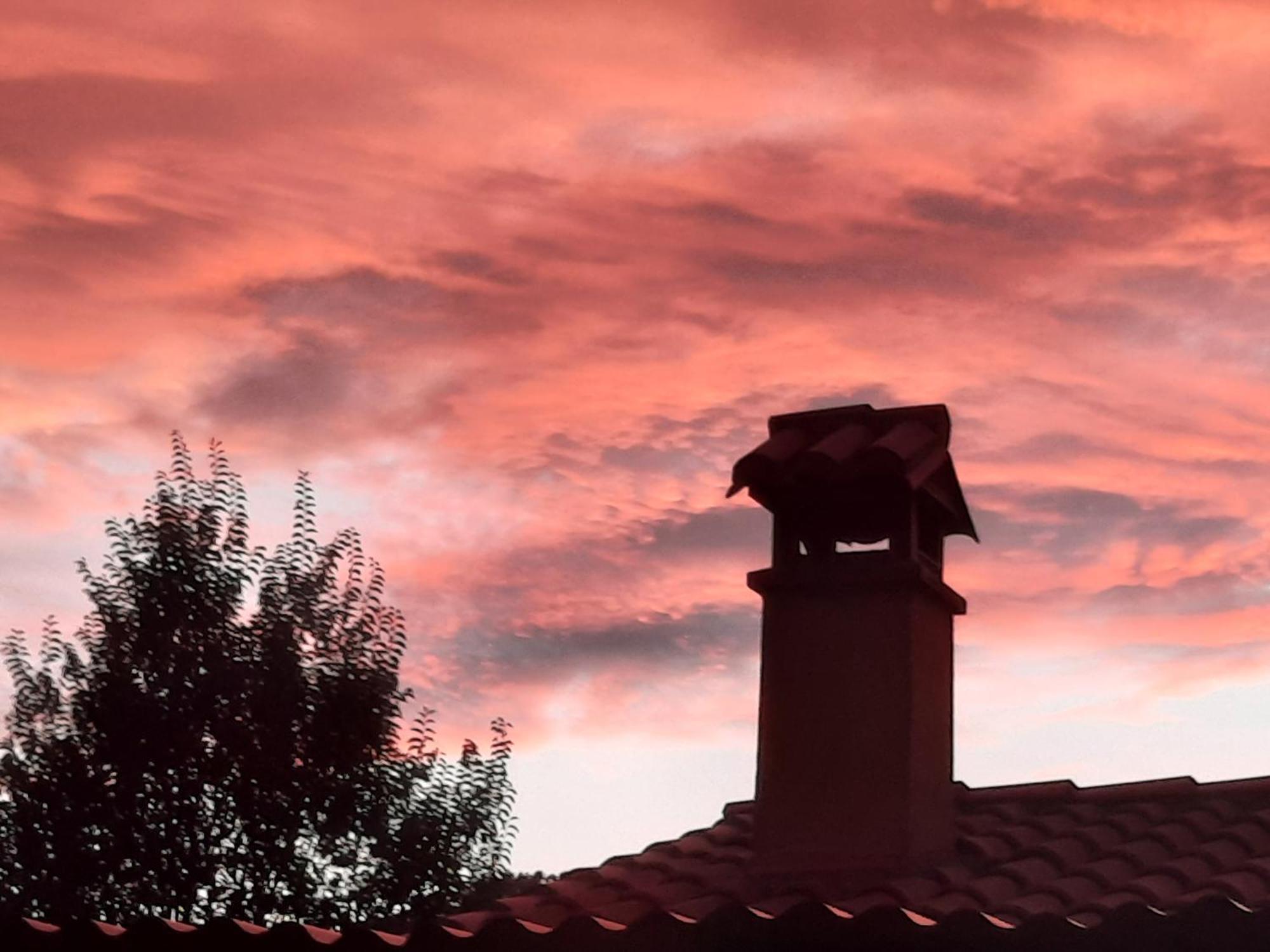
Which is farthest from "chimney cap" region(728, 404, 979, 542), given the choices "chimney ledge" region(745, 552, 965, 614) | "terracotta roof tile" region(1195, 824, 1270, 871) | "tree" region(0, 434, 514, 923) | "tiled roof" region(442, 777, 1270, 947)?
"tree" region(0, 434, 514, 923)

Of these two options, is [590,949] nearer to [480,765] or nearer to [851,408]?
[851,408]

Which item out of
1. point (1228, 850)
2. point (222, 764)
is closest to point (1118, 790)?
point (1228, 850)

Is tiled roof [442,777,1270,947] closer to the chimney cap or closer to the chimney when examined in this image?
the chimney

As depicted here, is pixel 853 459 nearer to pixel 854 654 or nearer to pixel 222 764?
pixel 854 654

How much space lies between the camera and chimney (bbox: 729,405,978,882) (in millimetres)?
8969

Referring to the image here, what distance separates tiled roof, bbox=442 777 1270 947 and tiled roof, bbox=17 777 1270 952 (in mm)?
13

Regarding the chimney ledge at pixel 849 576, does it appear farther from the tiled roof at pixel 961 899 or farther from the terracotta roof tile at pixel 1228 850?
the terracotta roof tile at pixel 1228 850

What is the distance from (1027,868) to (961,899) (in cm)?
61

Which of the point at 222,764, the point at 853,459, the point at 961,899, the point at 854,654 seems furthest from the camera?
the point at 222,764

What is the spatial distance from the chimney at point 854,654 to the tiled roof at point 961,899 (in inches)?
11.1

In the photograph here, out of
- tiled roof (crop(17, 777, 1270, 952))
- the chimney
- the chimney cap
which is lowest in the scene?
tiled roof (crop(17, 777, 1270, 952))

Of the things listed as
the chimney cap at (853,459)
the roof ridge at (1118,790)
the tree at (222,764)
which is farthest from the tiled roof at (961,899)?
the tree at (222,764)

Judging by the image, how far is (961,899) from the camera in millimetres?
8117

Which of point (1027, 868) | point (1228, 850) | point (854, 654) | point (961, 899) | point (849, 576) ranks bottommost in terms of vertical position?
point (961, 899)
